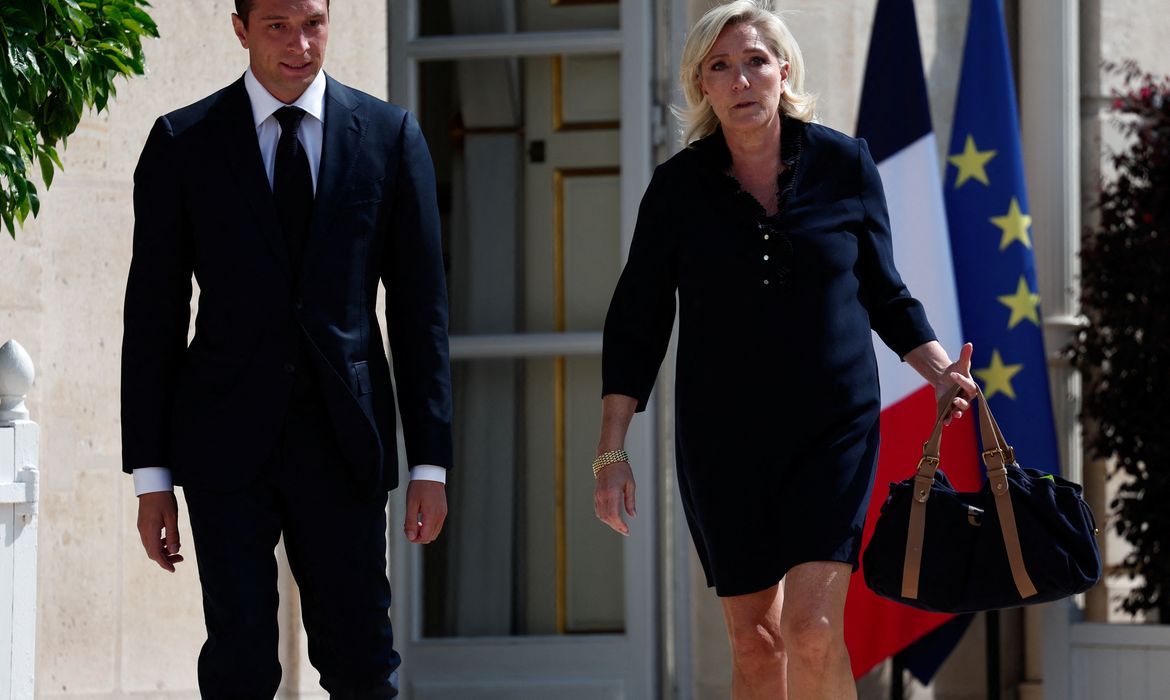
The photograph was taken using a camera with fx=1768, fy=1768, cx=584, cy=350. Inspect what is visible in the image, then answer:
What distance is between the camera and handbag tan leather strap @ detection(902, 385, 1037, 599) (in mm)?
3350

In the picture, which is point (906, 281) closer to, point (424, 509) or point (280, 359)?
point (424, 509)

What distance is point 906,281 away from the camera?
551 cm

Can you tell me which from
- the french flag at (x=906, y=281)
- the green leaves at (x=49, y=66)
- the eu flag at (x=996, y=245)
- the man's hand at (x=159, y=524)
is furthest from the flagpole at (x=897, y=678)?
the green leaves at (x=49, y=66)

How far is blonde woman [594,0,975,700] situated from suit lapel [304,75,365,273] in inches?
28.2

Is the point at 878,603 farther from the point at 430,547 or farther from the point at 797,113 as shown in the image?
the point at 797,113

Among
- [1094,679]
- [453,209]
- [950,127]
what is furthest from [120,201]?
[1094,679]

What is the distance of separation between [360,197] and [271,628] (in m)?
0.76

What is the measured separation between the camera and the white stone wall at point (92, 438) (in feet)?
16.5

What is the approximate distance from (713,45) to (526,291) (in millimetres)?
2488

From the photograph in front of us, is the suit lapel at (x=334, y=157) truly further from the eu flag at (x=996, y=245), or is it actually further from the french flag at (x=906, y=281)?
the eu flag at (x=996, y=245)

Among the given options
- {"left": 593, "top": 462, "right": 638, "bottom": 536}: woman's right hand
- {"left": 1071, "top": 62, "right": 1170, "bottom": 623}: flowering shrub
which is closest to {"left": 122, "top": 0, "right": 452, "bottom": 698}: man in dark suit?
{"left": 593, "top": 462, "right": 638, "bottom": 536}: woman's right hand

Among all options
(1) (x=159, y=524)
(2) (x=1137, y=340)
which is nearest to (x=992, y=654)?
(2) (x=1137, y=340)

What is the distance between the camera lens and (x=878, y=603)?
545 centimetres

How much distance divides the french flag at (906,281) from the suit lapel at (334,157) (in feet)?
8.83
